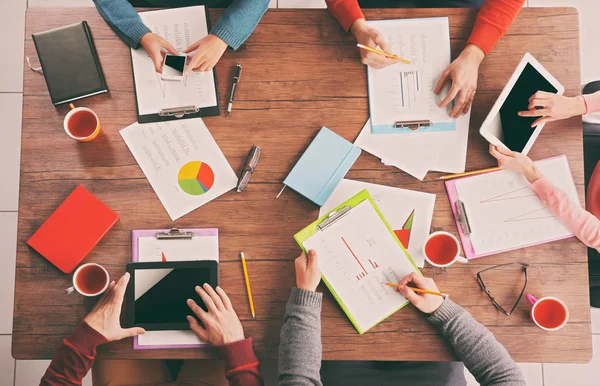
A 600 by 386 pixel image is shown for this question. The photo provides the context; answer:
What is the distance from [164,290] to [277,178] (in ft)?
1.45

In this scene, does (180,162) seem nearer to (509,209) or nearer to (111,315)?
(111,315)

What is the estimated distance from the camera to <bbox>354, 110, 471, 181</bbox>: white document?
4.38ft

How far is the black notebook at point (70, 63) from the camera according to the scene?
1314 mm

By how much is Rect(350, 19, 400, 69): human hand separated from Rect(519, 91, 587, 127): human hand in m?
0.41

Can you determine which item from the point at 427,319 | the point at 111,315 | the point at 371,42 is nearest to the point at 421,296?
the point at 427,319

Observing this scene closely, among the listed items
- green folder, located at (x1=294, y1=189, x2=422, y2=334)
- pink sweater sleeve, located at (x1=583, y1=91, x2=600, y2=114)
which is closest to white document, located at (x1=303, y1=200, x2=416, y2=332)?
green folder, located at (x1=294, y1=189, x2=422, y2=334)

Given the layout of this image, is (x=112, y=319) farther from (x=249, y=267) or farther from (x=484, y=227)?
(x=484, y=227)

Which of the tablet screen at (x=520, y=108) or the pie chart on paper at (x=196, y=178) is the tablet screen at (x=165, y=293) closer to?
the pie chart on paper at (x=196, y=178)

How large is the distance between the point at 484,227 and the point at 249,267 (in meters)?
0.68

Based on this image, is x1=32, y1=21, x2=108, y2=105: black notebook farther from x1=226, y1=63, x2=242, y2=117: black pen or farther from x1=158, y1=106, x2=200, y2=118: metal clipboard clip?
x1=226, y1=63, x2=242, y2=117: black pen

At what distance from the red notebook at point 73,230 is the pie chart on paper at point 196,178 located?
0.21 metres

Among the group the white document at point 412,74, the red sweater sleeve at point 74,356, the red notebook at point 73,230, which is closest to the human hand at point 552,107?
the white document at point 412,74

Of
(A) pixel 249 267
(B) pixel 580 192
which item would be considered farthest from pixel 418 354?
(B) pixel 580 192

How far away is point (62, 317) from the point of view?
127 centimetres
